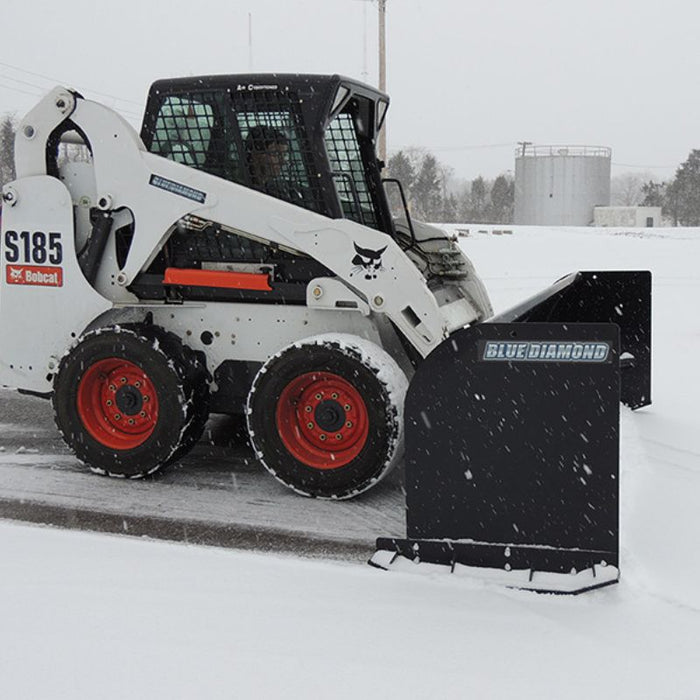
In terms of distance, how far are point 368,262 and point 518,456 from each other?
1487mm

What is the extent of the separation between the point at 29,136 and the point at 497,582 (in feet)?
12.0

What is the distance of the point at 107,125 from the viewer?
5.30 meters

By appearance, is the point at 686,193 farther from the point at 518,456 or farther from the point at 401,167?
the point at 518,456

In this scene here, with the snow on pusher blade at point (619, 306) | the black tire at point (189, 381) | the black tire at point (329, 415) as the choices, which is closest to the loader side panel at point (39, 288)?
the black tire at point (189, 381)

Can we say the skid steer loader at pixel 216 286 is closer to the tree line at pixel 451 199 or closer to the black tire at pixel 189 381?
the black tire at pixel 189 381

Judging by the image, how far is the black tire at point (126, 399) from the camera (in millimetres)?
5117

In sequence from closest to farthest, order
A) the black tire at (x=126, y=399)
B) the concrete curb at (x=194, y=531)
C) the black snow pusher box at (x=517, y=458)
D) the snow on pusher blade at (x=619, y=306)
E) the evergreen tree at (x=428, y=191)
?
the black snow pusher box at (x=517, y=458) < the concrete curb at (x=194, y=531) < the black tire at (x=126, y=399) < the snow on pusher blade at (x=619, y=306) < the evergreen tree at (x=428, y=191)

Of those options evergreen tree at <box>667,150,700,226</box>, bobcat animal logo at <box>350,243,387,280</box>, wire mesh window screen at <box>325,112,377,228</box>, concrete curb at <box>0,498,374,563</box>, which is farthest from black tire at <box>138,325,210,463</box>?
evergreen tree at <box>667,150,700,226</box>

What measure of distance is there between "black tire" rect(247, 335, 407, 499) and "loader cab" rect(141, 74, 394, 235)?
0.88 metres

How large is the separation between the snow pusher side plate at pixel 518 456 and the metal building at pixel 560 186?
64.1m

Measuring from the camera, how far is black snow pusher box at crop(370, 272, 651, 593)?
12.3ft

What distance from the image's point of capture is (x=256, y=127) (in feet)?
17.2

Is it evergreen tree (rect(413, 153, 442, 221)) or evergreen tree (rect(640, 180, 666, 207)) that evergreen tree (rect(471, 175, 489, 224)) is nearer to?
evergreen tree (rect(413, 153, 442, 221))

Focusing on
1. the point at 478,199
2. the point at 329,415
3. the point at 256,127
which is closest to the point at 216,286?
the point at 256,127
